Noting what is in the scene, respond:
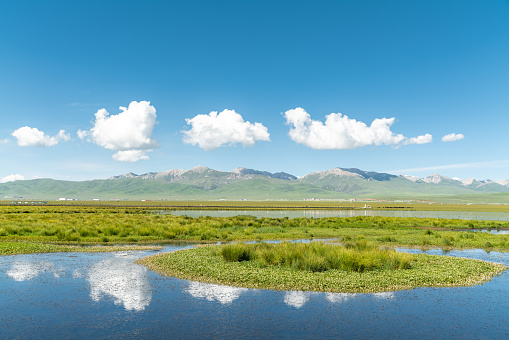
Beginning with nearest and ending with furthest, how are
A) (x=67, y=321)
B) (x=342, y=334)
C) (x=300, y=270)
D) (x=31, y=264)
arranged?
(x=342, y=334), (x=67, y=321), (x=300, y=270), (x=31, y=264)

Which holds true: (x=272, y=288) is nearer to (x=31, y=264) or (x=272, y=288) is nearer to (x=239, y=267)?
(x=239, y=267)

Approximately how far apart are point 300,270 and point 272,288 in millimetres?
3930

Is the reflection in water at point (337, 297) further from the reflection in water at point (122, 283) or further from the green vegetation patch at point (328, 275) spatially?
the reflection in water at point (122, 283)

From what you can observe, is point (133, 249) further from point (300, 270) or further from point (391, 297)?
point (391, 297)

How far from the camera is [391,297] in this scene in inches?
747

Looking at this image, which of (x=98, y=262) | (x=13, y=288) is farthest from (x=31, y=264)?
(x=13, y=288)

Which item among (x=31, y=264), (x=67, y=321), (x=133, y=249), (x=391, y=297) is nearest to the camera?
(x=67, y=321)

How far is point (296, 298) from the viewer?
1866 centimetres

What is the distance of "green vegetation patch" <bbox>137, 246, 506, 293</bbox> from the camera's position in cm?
2073

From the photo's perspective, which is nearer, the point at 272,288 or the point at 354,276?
the point at 272,288

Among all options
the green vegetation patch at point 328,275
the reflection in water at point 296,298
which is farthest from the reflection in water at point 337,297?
the reflection in water at point 296,298

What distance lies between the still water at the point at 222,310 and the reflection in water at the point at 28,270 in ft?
0.62

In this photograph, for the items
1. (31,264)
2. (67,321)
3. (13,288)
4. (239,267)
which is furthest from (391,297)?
(31,264)

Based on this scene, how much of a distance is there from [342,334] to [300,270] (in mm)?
9879
